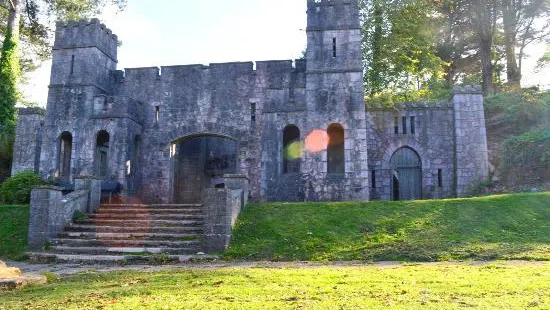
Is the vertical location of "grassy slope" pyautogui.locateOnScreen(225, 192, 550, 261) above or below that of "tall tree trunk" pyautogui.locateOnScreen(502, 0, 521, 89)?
below

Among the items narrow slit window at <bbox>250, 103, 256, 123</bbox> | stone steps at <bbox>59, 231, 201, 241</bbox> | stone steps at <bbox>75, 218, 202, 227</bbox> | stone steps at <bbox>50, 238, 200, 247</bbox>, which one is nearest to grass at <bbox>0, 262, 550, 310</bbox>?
stone steps at <bbox>50, 238, 200, 247</bbox>

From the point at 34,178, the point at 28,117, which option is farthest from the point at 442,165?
the point at 28,117

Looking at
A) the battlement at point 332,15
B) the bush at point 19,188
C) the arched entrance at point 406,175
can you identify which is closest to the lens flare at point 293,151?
the arched entrance at point 406,175

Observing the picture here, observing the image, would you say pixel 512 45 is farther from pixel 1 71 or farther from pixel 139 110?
pixel 1 71

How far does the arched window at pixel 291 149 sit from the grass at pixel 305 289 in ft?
31.5

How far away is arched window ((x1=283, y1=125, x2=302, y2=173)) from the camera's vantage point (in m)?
19.5

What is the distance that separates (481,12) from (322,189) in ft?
53.0

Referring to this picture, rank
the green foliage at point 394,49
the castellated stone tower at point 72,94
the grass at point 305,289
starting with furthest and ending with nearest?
the green foliage at point 394,49 < the castellated stone tower at point 72,94 < the grass at point 305,289

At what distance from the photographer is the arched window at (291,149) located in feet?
63.8

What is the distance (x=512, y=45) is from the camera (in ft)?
95.3

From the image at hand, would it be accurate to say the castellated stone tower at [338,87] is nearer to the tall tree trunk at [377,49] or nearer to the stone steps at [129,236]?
the stone steps at [129,236]

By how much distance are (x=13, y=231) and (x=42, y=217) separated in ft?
5.31

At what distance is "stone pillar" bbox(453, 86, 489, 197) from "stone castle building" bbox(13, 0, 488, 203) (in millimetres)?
39

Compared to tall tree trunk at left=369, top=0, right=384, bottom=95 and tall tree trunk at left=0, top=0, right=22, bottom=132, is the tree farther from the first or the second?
tall tree trunk at left=0, top=0, right=22, bottom=132
